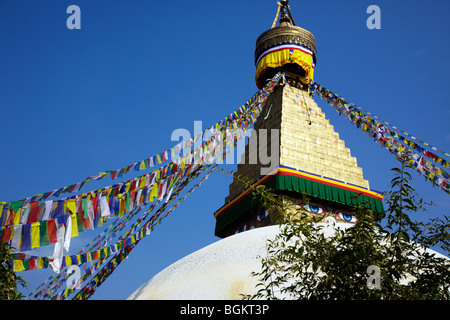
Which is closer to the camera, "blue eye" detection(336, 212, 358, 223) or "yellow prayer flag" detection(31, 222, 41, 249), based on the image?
"yellow prayer flag" detection(31, 222, 41, 249)

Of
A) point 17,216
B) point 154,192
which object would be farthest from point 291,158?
point 17,216

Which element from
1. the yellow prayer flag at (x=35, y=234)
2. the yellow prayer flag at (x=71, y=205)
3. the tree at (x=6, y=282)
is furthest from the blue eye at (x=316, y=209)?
the tree at (x=6, y=282)

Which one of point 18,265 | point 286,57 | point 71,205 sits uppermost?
point 286,57

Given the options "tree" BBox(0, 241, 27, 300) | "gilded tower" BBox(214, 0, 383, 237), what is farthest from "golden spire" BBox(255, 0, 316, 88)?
"tree" BBox(0, 241, 27, 300)

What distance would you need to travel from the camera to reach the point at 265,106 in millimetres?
14539

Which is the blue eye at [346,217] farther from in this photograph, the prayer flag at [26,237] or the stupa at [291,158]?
the prayer flag at [26,237]

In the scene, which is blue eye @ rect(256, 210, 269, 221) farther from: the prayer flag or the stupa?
the prayer flag

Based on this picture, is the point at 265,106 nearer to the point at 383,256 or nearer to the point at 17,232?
the point at 17,232

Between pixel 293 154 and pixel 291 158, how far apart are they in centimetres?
17

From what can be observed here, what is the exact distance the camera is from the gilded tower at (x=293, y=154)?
1146cm

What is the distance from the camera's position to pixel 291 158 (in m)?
12.0

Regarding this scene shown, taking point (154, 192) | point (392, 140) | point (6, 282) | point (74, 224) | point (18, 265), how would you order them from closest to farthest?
point (6, 282), point (18, 265), point (74, 224), point (154, 192), point (392, 140)

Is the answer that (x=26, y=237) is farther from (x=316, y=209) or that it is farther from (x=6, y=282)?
(x=316, y=209)

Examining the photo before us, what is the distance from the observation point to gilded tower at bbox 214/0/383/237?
11.5 meters
